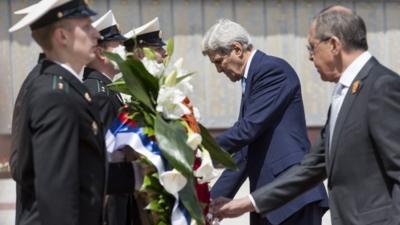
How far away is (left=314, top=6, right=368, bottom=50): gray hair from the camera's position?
13.5ft

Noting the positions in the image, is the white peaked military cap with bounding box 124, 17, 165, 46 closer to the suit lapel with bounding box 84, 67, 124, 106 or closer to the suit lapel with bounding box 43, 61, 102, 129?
the suit lapel with bounding box 84, 67, 124, 106

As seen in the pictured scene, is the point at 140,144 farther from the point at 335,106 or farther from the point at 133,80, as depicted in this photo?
the point at 335,106

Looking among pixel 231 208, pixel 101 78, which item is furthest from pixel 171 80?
pixel 101 78

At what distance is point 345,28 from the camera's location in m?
4.13

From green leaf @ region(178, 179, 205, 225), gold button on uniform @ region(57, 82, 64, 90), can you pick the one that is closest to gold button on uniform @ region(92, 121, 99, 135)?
gold button on uniform @ region(57, 82, 64, 90)

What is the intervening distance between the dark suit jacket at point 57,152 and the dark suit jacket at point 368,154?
2.90 feet

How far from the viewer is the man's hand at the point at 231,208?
4.79m

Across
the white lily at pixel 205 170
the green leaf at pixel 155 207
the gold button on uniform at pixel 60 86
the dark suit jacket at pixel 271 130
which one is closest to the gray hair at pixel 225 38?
the dark suit jacket at pixel 271 130

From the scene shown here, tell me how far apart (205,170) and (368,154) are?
799 mm

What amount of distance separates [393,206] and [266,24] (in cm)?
543

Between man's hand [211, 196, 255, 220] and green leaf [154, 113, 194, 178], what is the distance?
40cm

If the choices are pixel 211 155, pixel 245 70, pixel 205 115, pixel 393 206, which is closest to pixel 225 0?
pixel 205 115

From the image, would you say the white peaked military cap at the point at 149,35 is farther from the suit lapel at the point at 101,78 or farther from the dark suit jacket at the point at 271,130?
the dark suit jacket at the point at 271,130

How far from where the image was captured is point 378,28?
9.65 meters
